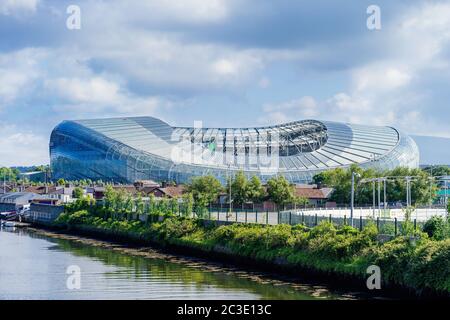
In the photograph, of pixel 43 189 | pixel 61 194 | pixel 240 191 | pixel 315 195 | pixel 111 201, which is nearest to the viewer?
pixel 111 201

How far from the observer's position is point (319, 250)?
3806 centimetres

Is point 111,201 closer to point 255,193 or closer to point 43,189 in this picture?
point 255,193

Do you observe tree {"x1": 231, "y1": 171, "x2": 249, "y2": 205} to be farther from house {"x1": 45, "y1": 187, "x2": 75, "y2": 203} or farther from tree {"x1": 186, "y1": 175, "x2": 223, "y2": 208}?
house {"x1": 45, "y1": 187, "x2": 75, "y2": 203}

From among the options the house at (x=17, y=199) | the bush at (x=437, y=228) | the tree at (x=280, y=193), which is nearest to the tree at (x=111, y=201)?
the tree at (x=280, y=193)

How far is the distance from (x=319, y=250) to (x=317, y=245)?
1.27 feet

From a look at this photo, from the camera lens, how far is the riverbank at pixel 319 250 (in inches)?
1205

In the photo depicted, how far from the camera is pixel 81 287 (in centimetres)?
3484

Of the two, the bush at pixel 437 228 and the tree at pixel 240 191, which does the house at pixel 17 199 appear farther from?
the bush at pixel 437 228

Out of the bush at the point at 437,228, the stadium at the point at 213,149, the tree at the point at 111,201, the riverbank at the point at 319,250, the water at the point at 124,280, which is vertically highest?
the stadium at the point at 213,149

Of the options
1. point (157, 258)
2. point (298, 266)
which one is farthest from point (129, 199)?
point (298, 266)

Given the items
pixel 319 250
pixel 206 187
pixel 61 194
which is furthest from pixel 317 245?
pixel 61 194

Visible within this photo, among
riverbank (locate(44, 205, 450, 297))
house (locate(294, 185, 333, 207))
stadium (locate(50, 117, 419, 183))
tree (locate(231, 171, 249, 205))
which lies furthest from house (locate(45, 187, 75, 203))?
riverbank (locate(44, 205, 450, 297))

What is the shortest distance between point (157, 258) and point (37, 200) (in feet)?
173

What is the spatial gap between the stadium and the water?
215ft
